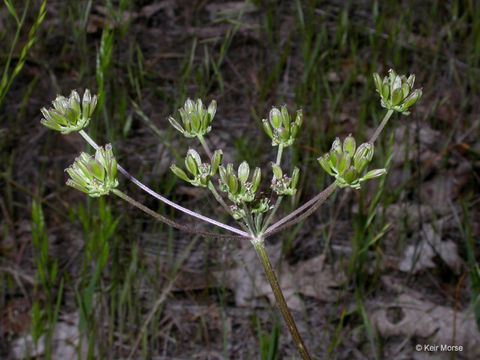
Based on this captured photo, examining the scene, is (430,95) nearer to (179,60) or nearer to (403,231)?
(403,231)

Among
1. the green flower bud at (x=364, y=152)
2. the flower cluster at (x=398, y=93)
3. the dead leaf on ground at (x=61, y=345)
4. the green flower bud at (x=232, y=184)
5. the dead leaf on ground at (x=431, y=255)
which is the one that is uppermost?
the dead leaf on ground at (x=431, y=255)

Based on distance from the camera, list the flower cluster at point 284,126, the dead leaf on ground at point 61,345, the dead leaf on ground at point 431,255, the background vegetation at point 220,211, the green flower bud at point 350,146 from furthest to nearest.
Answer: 1. the dead leaf on ground at point 431,255
2. the dead leaf on ground at point 61,345
3. the background vegetation at point 220,211
4. the flower cluster at point 284,126
5. the green flower bud at point 350,146

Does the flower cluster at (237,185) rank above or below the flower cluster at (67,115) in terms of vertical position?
below

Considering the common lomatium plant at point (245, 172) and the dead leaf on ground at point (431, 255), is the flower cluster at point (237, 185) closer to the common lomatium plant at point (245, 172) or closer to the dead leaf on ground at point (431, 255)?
the common lomatium plant at point (245, 172)

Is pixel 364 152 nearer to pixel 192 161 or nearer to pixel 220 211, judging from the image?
pixel 192 161

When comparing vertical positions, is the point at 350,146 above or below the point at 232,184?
above

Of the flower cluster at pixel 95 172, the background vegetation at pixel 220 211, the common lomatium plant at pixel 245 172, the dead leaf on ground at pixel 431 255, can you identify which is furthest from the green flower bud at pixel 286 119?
the dead leaf on ground at pixel 431 255

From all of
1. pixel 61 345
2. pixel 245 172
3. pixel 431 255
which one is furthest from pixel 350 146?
pixel 61 345

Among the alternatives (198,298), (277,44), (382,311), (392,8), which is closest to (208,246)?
(198,298)
